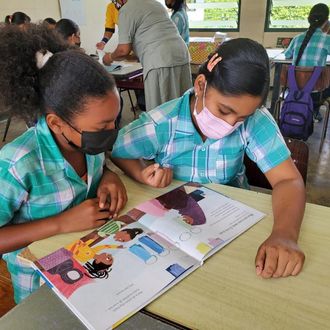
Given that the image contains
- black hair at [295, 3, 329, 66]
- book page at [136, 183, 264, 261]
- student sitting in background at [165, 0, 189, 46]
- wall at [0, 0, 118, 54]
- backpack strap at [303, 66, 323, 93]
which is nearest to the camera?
book page at [136, 183, 264, 261]

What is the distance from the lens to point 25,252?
0.79m

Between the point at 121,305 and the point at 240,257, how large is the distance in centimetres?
29

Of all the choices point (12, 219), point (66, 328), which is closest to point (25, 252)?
point (12, 219)

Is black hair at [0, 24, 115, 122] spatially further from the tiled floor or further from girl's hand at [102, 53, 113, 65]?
girl's hand at [102, 53, 113, 65]

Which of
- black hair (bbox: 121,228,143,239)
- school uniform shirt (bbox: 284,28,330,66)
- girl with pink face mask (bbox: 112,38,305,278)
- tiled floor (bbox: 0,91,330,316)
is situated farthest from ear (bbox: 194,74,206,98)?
school uniform shirt (bbox: 284,28,330,66)

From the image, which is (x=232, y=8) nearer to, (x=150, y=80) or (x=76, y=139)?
(x=150, y=80)

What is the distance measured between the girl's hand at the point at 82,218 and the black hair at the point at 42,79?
0.23 metres

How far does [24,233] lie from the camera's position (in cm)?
84

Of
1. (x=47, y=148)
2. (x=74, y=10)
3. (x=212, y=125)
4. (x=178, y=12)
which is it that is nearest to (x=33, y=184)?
(x=47, y=148)

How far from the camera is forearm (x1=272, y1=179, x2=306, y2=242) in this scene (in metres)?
0.83

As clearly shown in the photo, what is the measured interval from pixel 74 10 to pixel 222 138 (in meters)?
4.63

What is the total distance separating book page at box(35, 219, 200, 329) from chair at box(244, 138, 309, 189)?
615 millimetres

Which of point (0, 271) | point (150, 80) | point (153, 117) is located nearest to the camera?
point (153, 117)

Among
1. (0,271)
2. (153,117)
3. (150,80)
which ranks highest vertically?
(153,117)
